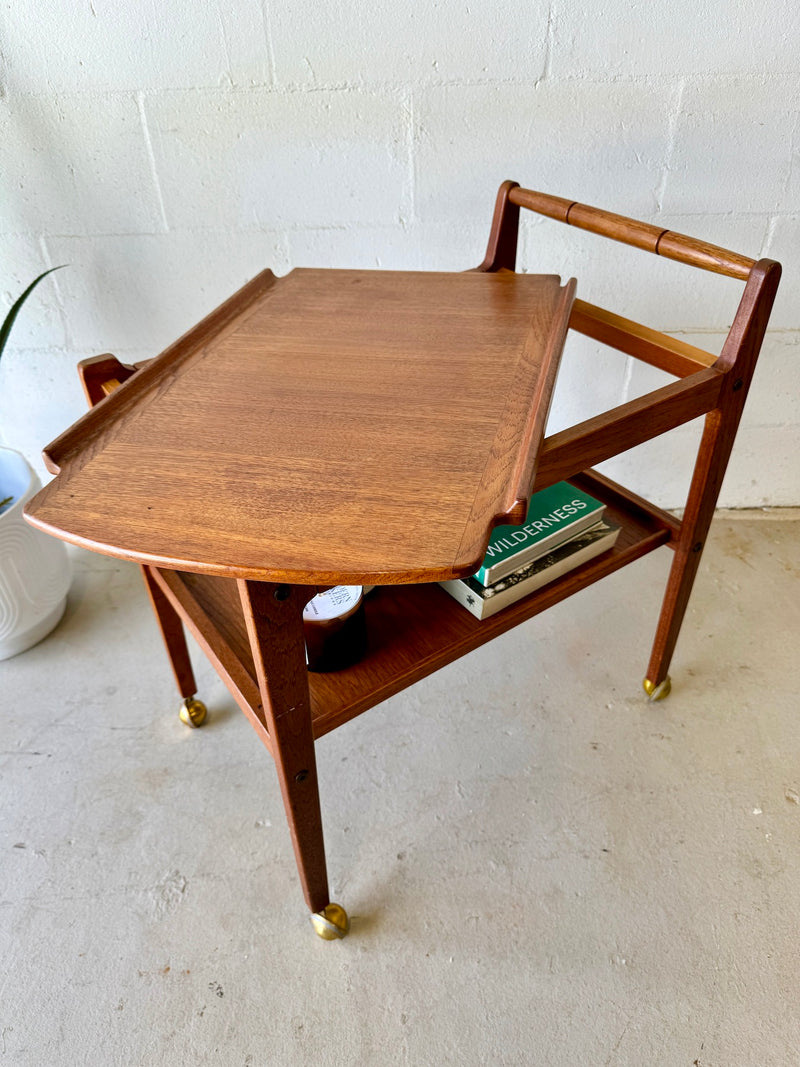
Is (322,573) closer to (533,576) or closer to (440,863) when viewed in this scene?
(533,576)

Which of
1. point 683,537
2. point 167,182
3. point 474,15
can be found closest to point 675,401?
→ point 683,537

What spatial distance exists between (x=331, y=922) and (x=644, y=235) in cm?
99

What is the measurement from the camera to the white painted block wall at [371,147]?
120 centimetres

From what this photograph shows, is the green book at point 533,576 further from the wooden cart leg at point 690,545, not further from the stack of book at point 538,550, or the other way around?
the wooden cart leg at point 690,545

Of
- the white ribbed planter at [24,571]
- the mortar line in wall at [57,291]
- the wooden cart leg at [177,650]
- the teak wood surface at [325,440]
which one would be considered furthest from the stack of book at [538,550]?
the mortar line in wall at [57,291]

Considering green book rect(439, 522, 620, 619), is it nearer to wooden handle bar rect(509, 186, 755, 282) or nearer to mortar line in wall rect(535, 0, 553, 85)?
wooden handle bar rect(509, 186, 755, 282)

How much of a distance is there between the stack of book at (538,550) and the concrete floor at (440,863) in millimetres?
376

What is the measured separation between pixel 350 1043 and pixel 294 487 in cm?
70

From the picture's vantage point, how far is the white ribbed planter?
1.34 metres

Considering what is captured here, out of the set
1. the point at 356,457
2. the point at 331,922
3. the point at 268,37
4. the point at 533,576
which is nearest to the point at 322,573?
the point at 356,457

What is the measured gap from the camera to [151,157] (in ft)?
4.30

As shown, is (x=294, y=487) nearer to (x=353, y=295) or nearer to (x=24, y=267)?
(x=353, y=295)

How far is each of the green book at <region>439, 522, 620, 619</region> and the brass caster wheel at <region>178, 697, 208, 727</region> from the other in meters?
0.54

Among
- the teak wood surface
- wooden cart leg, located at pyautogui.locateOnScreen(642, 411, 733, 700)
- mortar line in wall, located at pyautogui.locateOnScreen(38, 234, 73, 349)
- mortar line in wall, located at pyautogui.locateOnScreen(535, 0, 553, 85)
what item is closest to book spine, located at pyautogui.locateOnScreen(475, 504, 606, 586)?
wooden cart leg, located at pyautogui.locateOnScreen(642, 411, 733, 700)
